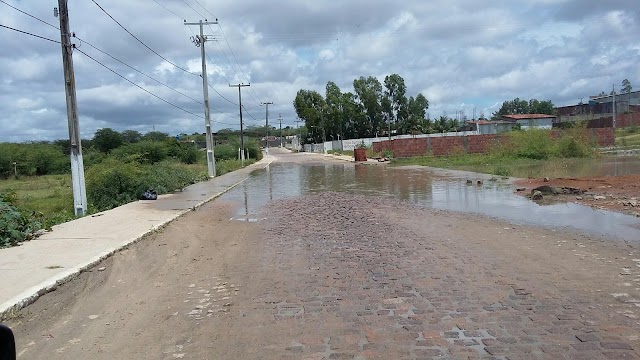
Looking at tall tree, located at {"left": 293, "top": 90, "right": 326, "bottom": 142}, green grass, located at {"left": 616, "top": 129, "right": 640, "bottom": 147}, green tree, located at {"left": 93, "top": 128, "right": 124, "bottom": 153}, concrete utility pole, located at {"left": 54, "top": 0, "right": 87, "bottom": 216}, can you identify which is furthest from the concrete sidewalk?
tall tree, located at {"left": 293, "top": 90, "right": 326, "bottom": 142}

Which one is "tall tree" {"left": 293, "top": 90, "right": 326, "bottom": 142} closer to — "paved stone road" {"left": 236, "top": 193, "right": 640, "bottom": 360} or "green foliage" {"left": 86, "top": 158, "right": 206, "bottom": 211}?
"green foliage" {"left": 86, "top": 158, "right": 206, "bottom": 211}

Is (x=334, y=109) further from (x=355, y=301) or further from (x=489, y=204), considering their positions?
(x=355, y=301)

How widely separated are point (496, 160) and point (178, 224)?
33913 mm

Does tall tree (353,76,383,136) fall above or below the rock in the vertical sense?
above

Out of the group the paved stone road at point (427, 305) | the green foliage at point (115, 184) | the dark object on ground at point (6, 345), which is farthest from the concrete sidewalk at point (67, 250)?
the dark object on ground at point (6, 345)

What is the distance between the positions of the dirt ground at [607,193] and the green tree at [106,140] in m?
61.8

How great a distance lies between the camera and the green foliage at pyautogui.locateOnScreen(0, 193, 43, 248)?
1111 centimetres

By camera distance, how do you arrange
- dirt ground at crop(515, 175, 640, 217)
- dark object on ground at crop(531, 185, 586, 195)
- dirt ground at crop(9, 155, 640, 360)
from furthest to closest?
dark object on ground at crop(531, 185, 586, 195) < dirt ground at crop(515, 175, 640, 217) < dirt ground at crop(9, 155, 640, 360)

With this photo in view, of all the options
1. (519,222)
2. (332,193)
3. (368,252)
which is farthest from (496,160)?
(368,252)

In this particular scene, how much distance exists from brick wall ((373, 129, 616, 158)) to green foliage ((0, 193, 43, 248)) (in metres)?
46.5

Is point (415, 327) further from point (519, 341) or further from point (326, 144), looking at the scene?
point (326, 144)

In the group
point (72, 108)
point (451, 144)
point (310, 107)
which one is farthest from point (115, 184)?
point (310, 107)

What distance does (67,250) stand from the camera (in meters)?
10.5

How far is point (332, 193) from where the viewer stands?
22.4 metres
